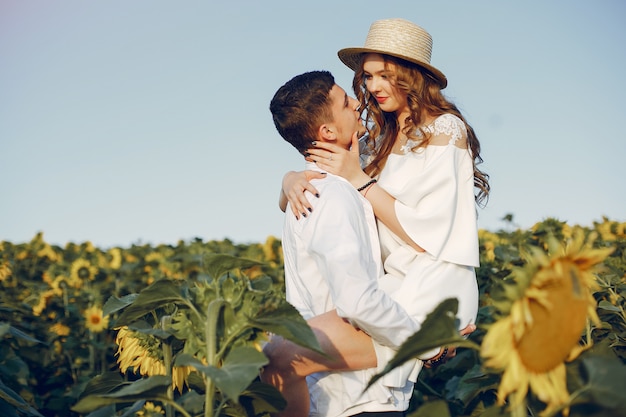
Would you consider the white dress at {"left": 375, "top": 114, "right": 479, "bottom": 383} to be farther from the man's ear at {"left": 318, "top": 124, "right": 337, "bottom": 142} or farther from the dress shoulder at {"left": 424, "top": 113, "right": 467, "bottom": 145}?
the man's ear at {"left": 318, "top": 124, "right": 337, "bottom": 142}

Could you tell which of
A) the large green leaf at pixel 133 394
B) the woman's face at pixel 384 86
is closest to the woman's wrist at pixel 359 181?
the woman's face at pixel 384 86

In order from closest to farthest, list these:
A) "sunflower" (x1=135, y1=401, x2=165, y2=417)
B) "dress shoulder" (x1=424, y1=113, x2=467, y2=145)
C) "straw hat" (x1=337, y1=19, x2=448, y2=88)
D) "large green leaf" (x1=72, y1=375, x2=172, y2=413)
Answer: "large green leaf" (x1=72, y1=375, x2=172, y2=413) → "sunflower" (x1=135, y1=401, x2=165, y2=417) → "dress shoulder" (x1=424, y1=113, x2=467, y2=145) → "straw hat" (x1=337, y1=19, x2=448, y2=88)

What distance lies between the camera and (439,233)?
3.10 meters

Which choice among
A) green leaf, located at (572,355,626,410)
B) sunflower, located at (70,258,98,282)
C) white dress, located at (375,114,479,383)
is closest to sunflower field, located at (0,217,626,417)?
green leaf, located at (572,355,626,410)

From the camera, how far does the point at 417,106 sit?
A: 3570 millimetres

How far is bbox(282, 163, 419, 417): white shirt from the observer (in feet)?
8.27

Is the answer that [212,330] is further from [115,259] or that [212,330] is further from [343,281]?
[115,259]

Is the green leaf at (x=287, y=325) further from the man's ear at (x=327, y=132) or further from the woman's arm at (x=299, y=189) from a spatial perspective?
the man's ear at (x=327, y=132)

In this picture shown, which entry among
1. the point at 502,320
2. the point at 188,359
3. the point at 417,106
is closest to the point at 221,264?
the point at 188,359

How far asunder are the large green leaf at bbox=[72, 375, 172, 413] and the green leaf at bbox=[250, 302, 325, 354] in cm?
26

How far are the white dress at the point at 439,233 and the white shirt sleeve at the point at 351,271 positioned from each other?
35 cm

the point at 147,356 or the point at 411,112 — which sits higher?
the point at 411,112

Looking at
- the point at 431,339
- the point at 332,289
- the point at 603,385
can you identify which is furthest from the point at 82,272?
the point at 603,385

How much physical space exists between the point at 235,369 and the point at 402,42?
2.16 m
